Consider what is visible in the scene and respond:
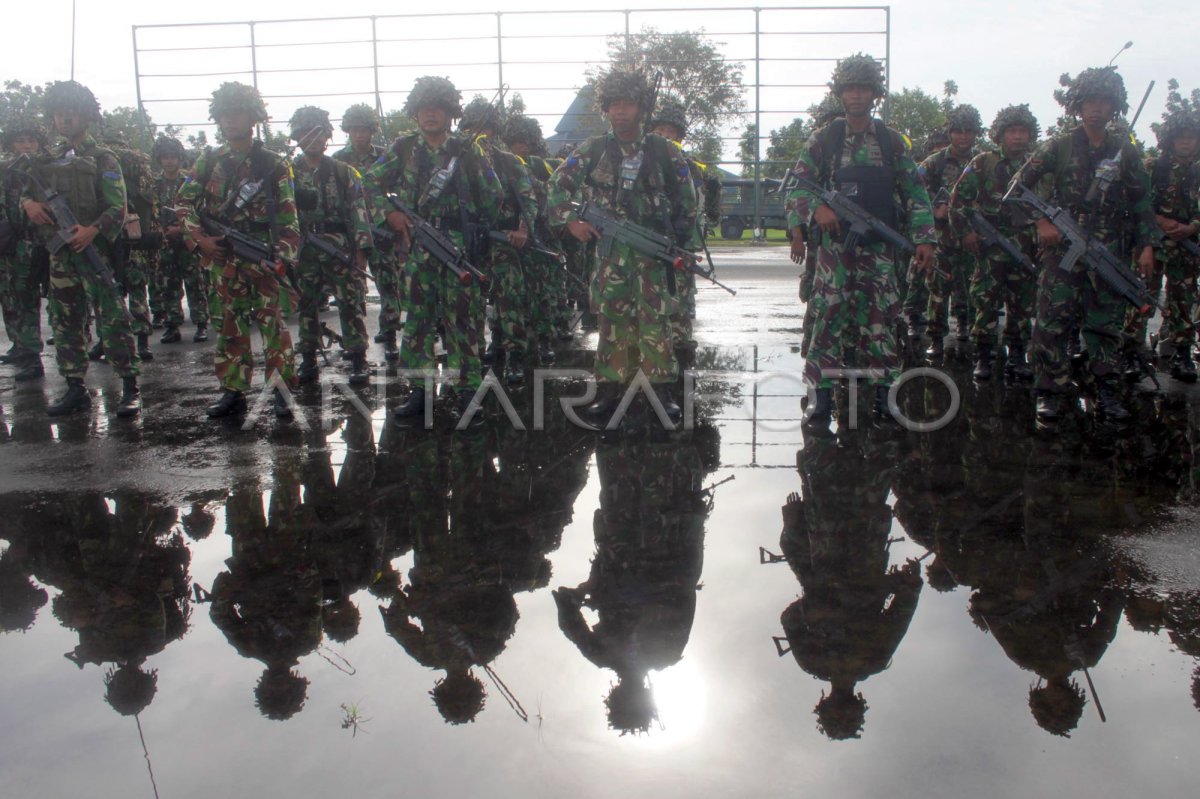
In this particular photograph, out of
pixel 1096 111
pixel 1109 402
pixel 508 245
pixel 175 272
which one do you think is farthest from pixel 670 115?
pixel 175 272

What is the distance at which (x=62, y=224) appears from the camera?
7.23m

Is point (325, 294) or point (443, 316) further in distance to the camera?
point (325, 294)

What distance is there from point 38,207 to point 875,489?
5.87 meters

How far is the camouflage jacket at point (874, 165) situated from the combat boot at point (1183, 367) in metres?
2.76

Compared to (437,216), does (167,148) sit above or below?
above

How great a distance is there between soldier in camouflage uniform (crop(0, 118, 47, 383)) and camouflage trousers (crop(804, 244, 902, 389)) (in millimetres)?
5561

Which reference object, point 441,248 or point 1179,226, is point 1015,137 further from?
point 441,248

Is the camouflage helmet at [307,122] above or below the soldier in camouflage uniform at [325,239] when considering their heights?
above

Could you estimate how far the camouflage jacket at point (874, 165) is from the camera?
6.54m

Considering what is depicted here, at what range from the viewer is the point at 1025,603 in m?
3.68

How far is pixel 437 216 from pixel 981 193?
4337mm

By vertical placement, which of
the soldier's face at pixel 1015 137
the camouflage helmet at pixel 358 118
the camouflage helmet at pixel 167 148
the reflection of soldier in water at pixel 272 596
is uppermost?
the camouflage helmet at pixel 358 118

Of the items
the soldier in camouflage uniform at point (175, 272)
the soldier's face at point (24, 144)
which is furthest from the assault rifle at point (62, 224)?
the soldier in camouflage uniform at point (175, 272)

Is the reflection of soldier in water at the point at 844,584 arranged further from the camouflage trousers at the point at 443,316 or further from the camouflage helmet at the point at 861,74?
the camouflage trousers at the point at 443,316
